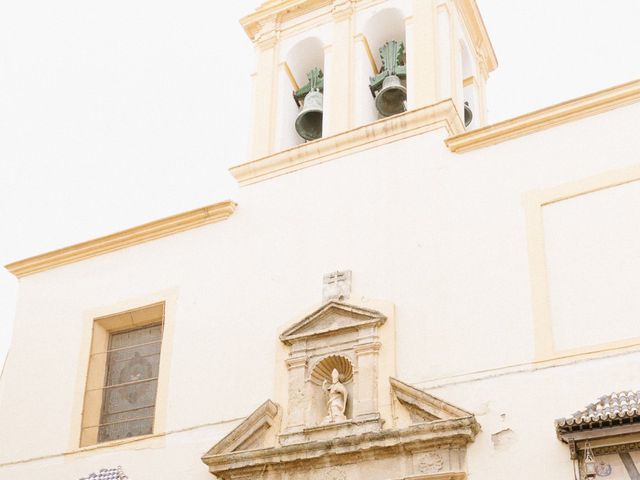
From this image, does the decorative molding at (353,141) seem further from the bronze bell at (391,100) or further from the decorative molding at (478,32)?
the decorative molding at (478,32)

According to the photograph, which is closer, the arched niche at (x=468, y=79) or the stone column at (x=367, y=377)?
the stone column at (x=367, y=377)

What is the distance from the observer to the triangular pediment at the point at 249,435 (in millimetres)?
11055

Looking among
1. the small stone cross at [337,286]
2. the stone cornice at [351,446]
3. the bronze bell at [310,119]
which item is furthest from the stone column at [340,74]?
the stone cornice at [351,446]

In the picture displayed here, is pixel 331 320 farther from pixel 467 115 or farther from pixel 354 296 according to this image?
pixel 467 115

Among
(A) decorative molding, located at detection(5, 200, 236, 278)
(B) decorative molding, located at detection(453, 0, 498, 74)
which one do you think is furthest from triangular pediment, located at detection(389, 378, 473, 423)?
(B) decorative molding, located at detection(453, 0, 498, 74)

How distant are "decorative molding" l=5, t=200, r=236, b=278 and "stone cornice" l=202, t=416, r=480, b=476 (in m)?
3.05

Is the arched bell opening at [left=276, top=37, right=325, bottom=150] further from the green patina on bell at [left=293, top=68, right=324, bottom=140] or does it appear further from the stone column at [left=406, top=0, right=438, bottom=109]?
the stone column at [left=406, top=0, right=438, bottom=109]

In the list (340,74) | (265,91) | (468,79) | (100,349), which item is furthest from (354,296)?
(468,79)

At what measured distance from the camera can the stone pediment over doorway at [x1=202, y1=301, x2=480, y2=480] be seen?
1020cm

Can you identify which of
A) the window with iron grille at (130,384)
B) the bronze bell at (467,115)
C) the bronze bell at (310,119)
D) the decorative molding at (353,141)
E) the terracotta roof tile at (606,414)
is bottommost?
the terracotta roof tile at (606,414)

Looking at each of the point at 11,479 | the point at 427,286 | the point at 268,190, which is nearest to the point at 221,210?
the point at 268,190

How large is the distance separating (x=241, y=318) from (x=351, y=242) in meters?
1.42

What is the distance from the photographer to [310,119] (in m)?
14.1

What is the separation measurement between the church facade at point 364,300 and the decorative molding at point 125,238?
25 millimetres
